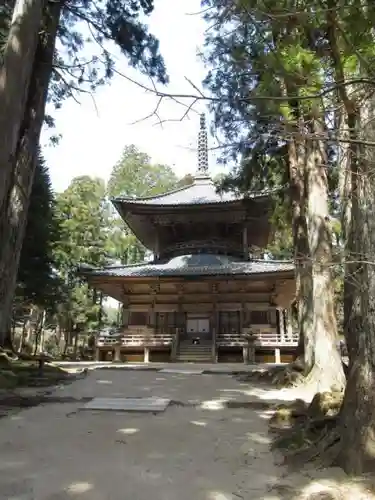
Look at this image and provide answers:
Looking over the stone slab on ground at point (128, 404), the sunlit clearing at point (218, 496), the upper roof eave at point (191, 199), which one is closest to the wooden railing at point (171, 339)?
the upper roof eave at point (191, 199)

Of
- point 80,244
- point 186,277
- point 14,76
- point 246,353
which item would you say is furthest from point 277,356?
point 80,244

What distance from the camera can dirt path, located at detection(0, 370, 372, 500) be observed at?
8.82 ft

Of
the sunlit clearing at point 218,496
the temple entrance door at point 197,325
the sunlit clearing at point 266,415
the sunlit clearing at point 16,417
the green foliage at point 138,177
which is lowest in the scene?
the sunlit clearing at point 16,417

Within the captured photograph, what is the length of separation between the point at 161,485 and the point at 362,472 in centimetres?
133

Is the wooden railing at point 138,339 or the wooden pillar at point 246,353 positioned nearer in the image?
the wooden pillar at point 246,353

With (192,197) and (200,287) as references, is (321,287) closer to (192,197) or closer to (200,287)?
(200,287)

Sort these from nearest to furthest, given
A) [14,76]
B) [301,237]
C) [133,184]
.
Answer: [14,76] < [301,237] < [133,184]

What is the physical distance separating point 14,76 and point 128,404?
4.41m

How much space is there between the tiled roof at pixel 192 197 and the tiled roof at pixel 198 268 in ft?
8.04

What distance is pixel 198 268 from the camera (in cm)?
1680

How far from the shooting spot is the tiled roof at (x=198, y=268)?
1593 centimetres

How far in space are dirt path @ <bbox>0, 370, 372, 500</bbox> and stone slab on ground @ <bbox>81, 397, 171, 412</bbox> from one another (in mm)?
171

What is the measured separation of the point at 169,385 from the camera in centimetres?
797

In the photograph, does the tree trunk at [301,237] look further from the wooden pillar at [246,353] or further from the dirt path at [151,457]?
the wooden pillar at [246,353]
